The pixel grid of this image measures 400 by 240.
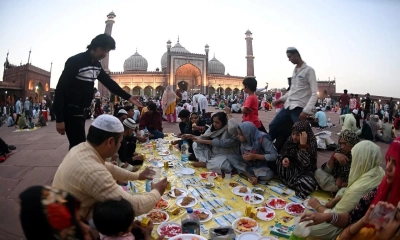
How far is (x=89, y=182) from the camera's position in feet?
4.74

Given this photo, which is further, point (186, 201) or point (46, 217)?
point (186, 201)

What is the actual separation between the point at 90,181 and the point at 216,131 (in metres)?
2.38

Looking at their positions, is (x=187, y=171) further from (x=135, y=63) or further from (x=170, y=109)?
(x=135, y=63)

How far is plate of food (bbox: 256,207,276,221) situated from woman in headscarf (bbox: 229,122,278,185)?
734 millimetres

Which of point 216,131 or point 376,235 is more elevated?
point 216,131

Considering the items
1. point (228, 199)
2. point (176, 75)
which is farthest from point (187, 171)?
point (176, 75)

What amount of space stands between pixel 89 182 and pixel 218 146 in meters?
2.28

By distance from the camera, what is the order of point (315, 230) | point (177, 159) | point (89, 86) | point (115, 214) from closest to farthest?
point (115, 214) < point (315, 230) < point (89, 86) < point (177, 159)

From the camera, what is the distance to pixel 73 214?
97cm

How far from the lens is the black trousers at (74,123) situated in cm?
239

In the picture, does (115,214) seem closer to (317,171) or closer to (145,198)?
(145,198)

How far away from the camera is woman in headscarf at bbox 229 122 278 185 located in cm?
303

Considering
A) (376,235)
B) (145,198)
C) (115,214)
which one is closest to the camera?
(115,214)

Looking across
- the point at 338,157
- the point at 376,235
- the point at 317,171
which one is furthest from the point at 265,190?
the point at 376,235
